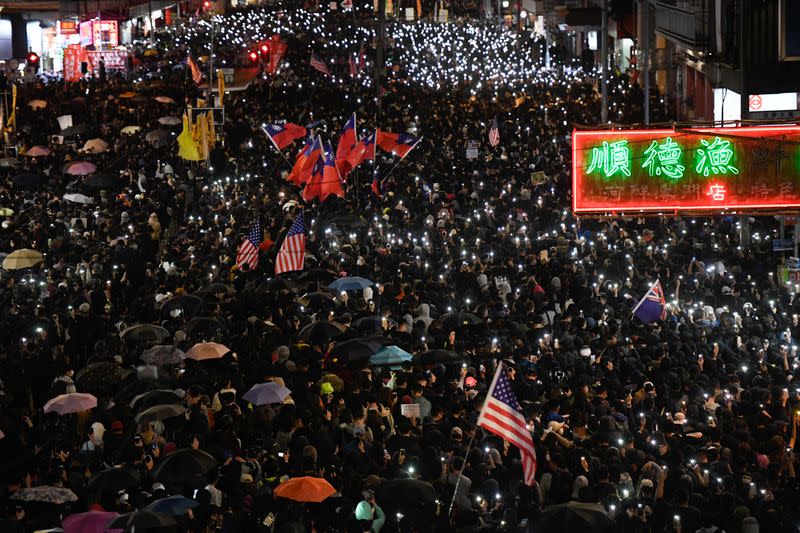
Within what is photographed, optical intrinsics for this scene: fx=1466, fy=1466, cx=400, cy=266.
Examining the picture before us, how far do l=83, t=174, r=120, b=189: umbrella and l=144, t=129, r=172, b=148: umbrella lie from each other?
397 centimetres

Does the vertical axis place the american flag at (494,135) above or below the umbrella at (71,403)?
above

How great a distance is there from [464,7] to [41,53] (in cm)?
4240

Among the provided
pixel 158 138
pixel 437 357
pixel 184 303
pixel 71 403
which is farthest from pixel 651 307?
pixel 158 138

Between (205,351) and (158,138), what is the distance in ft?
58.0

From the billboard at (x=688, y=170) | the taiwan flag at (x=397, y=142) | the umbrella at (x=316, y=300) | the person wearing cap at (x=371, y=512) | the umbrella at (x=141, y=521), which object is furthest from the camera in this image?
the taiwan flag at (x=397, y=142)

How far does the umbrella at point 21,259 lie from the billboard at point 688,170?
352 inches

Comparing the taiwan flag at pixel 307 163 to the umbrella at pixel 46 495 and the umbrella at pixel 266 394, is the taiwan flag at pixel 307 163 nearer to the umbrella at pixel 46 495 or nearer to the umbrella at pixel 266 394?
the umbrella at pixel 266 394

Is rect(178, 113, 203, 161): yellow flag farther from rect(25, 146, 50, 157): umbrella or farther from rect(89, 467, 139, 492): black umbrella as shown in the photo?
rect(89, 467, 139, 492): black umbrella

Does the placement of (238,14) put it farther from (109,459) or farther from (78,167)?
(109,459)

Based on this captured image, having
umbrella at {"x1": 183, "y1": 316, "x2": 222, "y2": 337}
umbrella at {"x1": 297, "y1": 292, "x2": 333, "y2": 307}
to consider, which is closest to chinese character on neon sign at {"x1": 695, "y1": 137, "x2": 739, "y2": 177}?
umbrella at {"x1": 297, "y1": 292, "x2": 333, "y2": 307}

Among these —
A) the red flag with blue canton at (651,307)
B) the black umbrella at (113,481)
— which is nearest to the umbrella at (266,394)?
the black umbrella at (113,481)

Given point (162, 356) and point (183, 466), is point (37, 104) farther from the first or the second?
point (183, 466)

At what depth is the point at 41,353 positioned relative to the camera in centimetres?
1798

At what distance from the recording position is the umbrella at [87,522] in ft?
37.5
